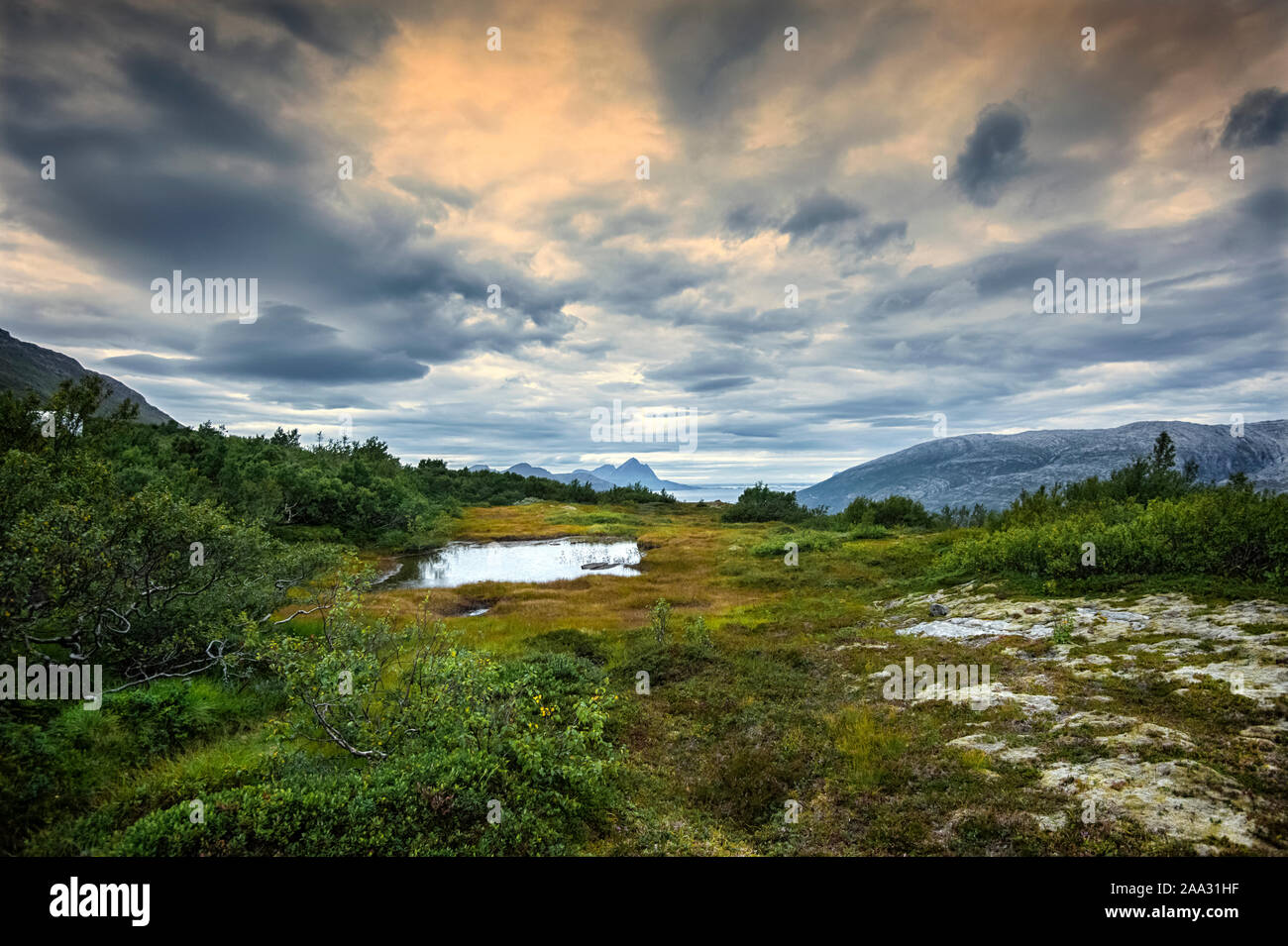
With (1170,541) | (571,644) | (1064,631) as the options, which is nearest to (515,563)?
(571,644)

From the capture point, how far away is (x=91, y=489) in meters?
13.3

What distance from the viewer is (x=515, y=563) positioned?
48281 millimetres

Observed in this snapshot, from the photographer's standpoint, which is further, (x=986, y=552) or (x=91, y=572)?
(x=986, y=552)

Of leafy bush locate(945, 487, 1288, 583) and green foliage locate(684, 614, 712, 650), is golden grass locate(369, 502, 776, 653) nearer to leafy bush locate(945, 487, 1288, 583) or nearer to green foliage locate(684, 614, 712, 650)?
green foliage locate(684, 614, 712, 650)

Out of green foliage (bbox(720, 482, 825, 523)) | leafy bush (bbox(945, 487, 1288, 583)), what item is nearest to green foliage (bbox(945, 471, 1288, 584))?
leafy bush (bbox(945, 487, 1288, 583))

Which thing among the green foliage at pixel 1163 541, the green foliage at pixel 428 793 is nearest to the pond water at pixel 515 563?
the green foliage at pixel 1163 541

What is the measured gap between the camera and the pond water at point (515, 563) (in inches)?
1575

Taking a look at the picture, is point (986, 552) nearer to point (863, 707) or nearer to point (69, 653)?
point (863, 707)

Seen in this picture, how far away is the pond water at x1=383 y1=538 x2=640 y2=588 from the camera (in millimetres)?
40000

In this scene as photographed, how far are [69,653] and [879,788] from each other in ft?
59.0

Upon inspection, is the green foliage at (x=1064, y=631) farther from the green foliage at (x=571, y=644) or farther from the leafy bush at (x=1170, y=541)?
the green foliage at (x=571, y=644)
